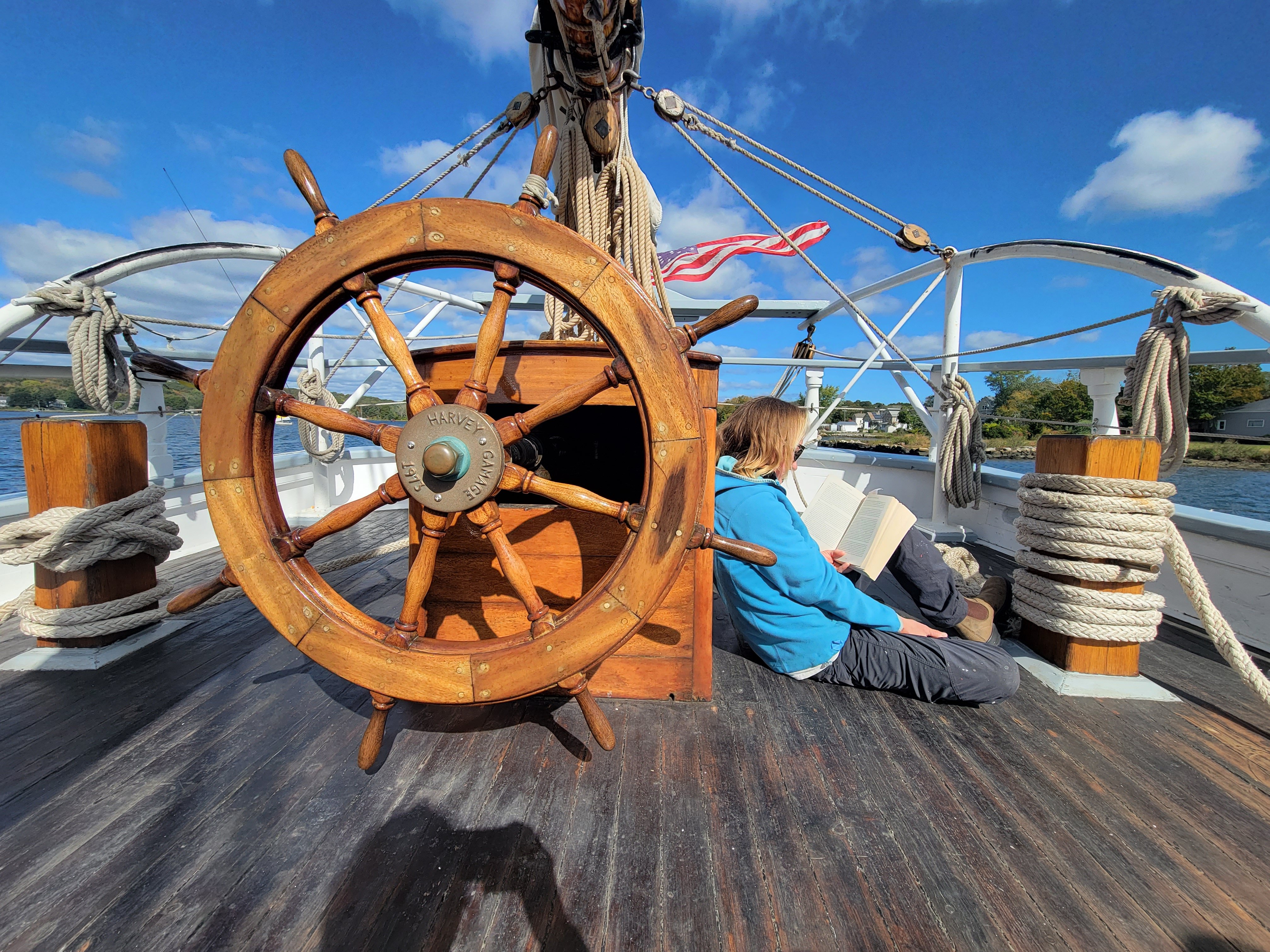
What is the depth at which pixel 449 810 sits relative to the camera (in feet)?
3.48

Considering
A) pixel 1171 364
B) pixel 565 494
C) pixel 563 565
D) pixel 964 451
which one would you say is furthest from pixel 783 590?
pixel 964 451

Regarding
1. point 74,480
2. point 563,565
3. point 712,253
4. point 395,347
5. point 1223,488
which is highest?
point 712,253

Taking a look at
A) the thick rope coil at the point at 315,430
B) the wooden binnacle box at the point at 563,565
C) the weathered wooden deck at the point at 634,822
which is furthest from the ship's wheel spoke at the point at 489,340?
the thick rope coil at the point at 315,430

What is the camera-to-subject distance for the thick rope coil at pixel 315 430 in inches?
131

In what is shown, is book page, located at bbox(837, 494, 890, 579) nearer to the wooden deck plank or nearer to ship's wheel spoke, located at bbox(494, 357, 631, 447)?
the wooden deck plank

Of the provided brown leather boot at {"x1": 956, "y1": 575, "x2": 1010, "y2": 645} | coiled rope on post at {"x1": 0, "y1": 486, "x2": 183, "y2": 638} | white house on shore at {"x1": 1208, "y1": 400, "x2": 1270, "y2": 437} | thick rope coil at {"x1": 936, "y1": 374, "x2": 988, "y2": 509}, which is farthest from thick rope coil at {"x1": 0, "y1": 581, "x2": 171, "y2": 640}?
white house on shore at {"x1": 1208, "y1": 400, "x2": 1270, "y2": 437}

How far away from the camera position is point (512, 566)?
104 cm

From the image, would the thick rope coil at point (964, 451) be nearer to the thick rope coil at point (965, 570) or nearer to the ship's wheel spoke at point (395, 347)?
the thick rope coil at point (965, 570)

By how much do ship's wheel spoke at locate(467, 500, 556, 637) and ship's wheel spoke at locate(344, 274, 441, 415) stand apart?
22cm

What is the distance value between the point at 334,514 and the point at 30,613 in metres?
1.27

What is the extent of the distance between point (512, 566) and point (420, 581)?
0.18 m

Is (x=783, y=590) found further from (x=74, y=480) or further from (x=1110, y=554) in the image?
(x=74, y=480)

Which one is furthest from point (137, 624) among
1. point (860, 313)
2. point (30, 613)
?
point (860, 313)

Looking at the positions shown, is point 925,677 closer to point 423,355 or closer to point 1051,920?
point 1051,920
